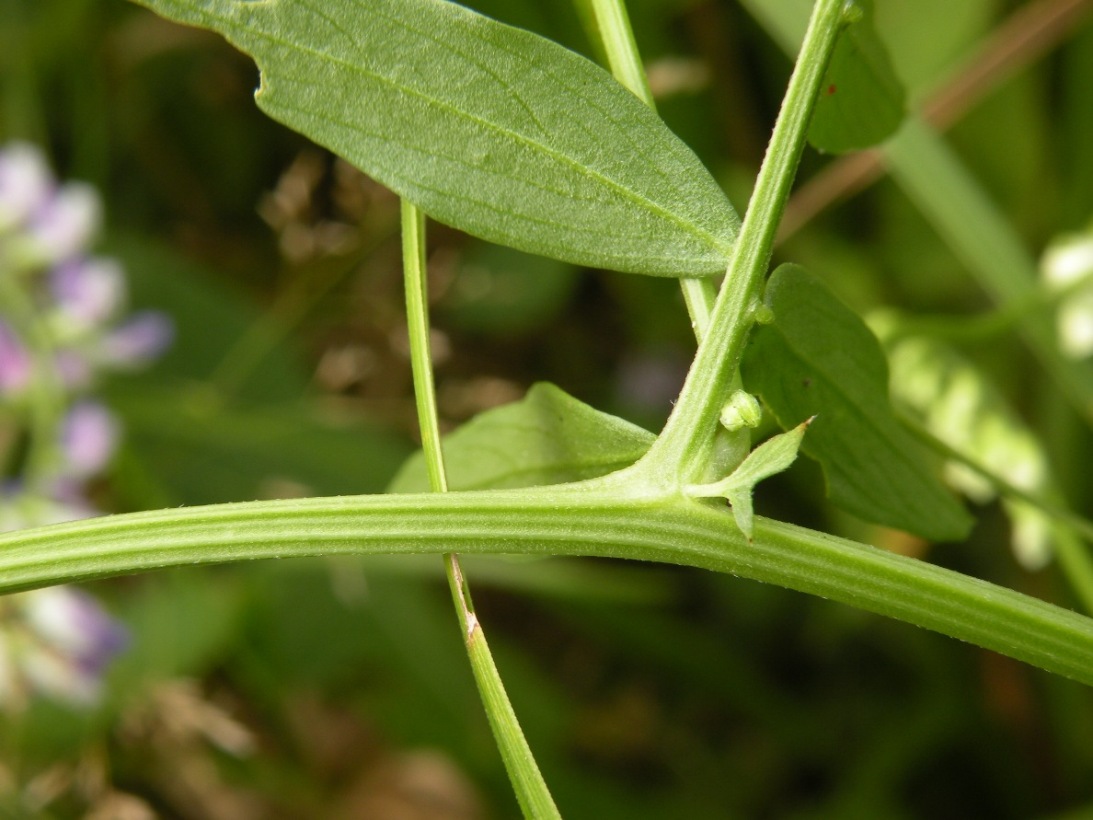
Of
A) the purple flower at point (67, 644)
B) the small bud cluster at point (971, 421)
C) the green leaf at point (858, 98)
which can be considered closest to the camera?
the green leaf at point (858, 98)

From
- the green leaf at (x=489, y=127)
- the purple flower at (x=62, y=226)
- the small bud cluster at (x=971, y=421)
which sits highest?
the purple flower at (x=62, y=226)

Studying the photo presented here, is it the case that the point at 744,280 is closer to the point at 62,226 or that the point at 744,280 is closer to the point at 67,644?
the point at 67,644

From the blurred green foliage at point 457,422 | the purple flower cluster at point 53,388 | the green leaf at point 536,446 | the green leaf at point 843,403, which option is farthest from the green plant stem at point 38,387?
the green leaf at point 843,403

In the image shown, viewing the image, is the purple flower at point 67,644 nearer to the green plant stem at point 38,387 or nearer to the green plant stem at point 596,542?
the green plant stem at point 38,387

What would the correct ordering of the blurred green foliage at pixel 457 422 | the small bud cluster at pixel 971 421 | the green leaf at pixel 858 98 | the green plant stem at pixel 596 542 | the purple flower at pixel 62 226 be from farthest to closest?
the blurred green foliage at pixel 457 422, the purple flower at pixel 62 226, the small bud cluster at pixel 971 421, the green leaf at pixel 858 98, the green plant stem at pixel 596 542

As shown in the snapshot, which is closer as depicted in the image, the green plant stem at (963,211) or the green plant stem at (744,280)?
the green plant stem at (744,280)

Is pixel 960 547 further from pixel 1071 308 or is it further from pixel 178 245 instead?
pixel 178 245
